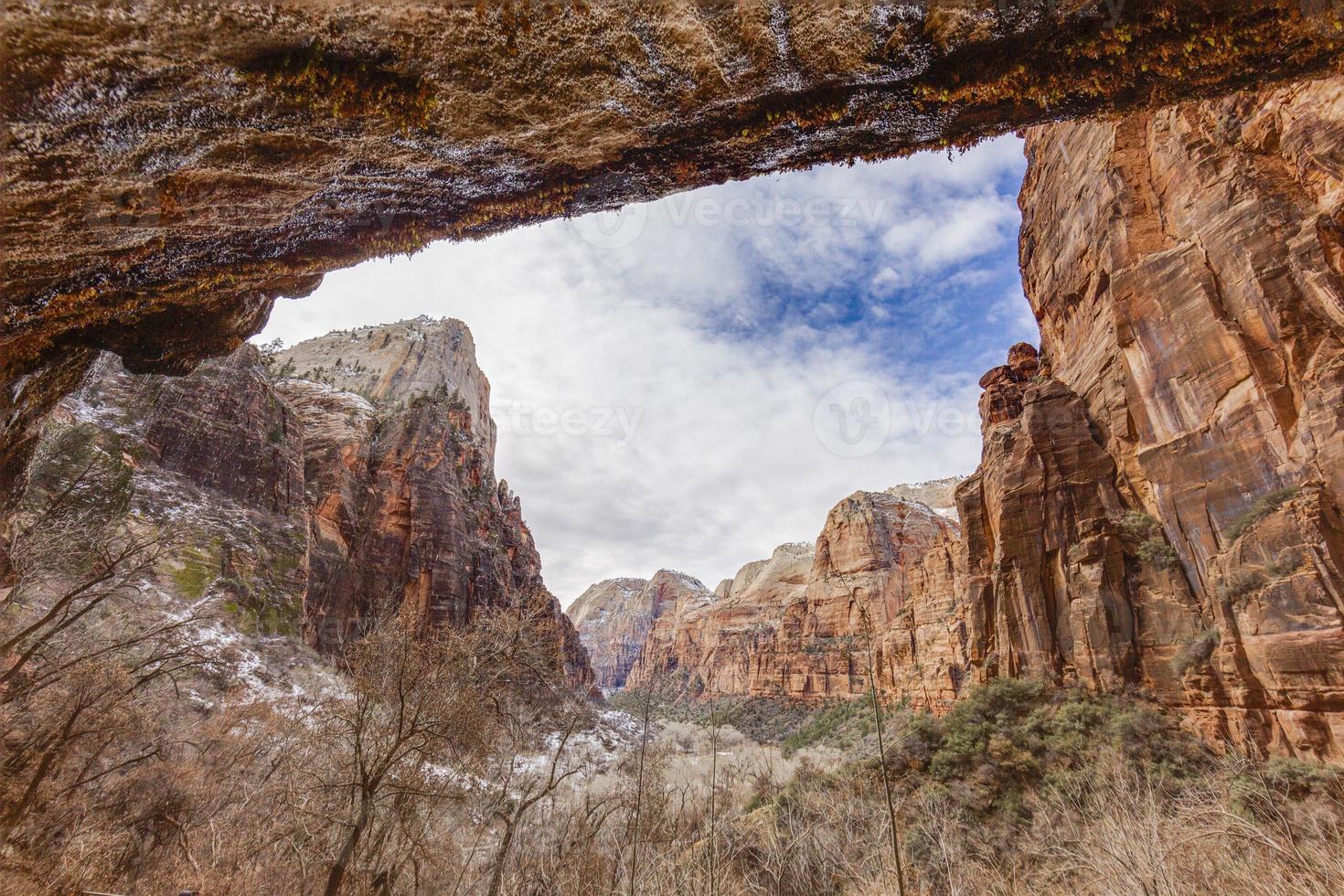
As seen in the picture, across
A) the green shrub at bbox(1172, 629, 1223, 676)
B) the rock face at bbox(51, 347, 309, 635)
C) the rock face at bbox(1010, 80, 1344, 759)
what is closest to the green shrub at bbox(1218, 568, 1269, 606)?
the rock face at bbox(1010, 80, 1344, 759)

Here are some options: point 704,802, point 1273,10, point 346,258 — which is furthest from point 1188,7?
point 704,802

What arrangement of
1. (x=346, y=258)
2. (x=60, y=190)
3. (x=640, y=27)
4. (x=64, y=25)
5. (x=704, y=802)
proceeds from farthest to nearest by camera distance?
(x=704, y=802) → (x=346, y=258) → (x=60, y=190) → (x=640, y=27) → (x=64, y=25)

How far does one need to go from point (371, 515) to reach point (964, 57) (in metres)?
53.7

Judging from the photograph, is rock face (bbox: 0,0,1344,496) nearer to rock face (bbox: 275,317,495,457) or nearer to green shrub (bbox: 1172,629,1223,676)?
green shrub (bbox: 1172,629,1223,676)

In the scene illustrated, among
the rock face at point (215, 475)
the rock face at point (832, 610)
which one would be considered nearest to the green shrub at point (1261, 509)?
the rock face at point (832, 610)

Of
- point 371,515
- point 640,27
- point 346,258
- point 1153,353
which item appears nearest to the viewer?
point 640,27

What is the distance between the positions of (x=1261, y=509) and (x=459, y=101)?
83.1 feet

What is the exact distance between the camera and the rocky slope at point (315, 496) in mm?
30344

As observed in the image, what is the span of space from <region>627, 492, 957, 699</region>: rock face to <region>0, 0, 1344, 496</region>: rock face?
54.8m

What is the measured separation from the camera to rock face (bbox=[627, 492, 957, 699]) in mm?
67875

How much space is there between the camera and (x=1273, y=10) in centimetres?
336

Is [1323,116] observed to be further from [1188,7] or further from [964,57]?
[964,57]

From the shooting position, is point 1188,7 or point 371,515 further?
point 371,515

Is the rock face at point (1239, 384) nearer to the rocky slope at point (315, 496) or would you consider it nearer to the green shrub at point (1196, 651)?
the green shrub at point (1196, 651)
